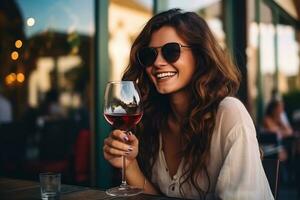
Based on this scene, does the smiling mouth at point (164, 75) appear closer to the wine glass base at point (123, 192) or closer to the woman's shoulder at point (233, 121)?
the woman's shoulder at point (233, 121)

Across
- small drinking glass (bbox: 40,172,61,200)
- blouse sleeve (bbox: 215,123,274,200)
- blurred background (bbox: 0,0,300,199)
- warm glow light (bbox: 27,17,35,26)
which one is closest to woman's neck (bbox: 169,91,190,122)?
blouse sleeve (bbox: 215,123,274,200)

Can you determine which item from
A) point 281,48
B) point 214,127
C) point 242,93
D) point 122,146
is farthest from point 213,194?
point 281,48

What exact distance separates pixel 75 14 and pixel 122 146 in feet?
16.7

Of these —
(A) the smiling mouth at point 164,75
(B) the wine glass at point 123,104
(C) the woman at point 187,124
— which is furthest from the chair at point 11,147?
(B) the wine glass at point 123,104

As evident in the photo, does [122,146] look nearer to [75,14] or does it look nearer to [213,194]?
[213,194]

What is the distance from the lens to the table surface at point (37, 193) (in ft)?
4.61

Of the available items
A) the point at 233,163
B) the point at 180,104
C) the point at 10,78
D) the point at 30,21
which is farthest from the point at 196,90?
the point at 10,78

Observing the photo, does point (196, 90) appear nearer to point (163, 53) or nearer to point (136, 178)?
point (163, 53)

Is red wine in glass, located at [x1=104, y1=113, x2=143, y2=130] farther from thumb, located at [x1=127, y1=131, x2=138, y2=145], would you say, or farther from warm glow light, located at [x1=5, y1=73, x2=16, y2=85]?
warm glow light, located at [x1=5, y1=73, x2=16, y2=85]

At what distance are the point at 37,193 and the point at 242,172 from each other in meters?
0.73

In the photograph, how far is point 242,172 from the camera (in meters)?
1.54

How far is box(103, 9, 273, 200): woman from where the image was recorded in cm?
156

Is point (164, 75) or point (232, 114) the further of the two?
point (164, 75)

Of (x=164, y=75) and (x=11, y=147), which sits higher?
(x=164, y=75)
